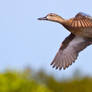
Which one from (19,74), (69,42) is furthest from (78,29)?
(19,74)

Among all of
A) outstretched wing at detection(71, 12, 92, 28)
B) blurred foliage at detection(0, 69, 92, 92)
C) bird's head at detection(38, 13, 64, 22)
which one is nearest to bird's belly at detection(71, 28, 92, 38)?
outstretched wing at detection(71, 12, 92, 28)

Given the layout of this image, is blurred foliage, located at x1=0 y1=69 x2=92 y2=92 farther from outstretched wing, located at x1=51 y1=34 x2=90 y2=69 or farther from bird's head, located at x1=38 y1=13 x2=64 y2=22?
bird's head, located at x1=38 y1=13 x2=64 y2=22

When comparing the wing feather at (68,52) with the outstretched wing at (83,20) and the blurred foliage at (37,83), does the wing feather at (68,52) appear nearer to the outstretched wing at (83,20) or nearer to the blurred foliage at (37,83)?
the outstretched wing at (83,20)

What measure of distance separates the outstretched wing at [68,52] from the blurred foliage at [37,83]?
23596 millimetres

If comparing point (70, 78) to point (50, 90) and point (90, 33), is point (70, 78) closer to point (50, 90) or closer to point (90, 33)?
point (50, 90)

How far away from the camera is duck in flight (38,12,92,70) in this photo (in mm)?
22734

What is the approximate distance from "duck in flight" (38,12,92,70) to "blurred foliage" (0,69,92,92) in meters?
23.6

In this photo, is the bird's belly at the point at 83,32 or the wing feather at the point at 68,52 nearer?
the bird's belly at the point at 83,32

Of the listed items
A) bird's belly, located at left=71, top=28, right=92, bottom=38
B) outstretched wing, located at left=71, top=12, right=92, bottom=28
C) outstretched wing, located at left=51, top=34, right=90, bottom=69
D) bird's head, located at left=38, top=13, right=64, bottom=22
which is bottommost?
outstretched wing, located at left=51, top=34, right=90, bottom=69

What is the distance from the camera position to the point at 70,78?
62.7 metres

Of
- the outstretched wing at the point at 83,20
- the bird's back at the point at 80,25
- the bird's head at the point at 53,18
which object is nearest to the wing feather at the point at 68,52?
the bird's head at the point at 53,18

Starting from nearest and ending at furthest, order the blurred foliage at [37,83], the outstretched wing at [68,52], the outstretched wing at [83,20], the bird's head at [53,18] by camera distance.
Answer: the outstretched wing at [83,20] < the bird's head at [53,18] < the outstretched wing at [68,52] < the blurred foliage at [37,83]

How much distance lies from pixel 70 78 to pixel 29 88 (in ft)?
36.7

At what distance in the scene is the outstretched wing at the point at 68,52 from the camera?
24812mm
